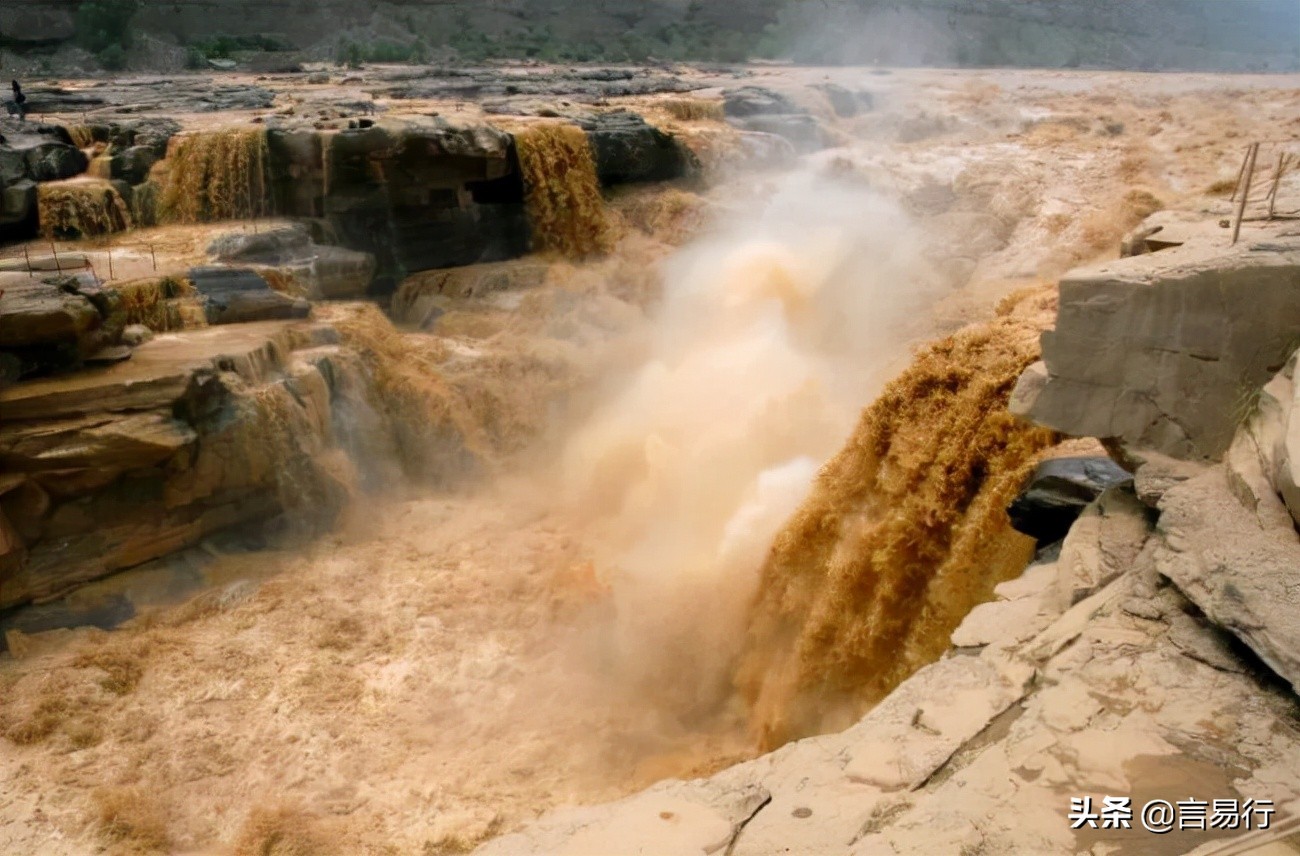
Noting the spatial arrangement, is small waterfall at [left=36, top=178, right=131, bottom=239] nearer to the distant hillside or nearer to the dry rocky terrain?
the dry rocky terrain

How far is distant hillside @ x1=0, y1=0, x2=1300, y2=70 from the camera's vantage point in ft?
68.5

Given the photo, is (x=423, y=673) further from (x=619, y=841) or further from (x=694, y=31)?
(x=694, y=31)

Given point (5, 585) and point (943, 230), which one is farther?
point (943, 230)

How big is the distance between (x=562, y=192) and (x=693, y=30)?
55.9 feet

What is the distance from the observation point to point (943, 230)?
1135 cm

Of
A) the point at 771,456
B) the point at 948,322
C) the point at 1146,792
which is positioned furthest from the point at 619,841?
the point at 948,322

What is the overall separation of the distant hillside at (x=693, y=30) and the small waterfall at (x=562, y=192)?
11.3 metres

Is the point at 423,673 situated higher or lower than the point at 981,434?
lower

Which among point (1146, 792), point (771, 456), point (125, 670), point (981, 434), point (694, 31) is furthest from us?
point (694, 31)

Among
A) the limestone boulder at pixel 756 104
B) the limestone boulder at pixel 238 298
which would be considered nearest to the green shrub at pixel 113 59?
the limestone boulder at pixel 756 104

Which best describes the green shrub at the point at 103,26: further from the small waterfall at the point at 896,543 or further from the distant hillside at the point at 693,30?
the small waterfall at the point at 896,543

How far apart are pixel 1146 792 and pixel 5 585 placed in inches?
275

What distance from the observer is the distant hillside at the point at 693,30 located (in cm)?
2089

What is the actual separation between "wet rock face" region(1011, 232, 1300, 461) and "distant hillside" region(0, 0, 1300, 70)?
20.2 m
